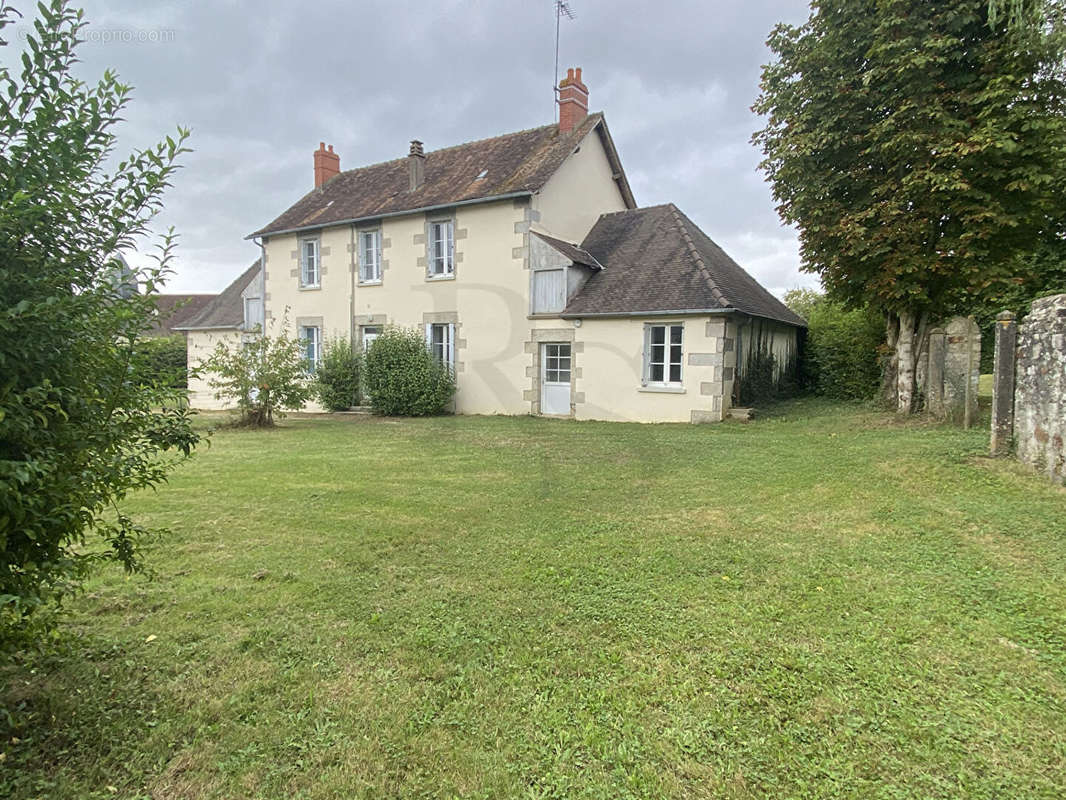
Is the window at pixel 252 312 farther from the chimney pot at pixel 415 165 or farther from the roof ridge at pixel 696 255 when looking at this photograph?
the roof ridge at pixel 696 255

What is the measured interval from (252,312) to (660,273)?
1405 cm

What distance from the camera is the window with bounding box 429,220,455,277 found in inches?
591

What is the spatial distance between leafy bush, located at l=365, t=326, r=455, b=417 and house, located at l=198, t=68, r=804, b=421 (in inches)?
26.5

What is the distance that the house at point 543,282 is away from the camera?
487 inches

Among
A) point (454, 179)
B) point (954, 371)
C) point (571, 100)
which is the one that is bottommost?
point (954, 371)

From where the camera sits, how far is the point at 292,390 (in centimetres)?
1321

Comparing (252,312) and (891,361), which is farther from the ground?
(252,312)

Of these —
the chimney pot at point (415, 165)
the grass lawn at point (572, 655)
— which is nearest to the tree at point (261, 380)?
the chimney pot at point (415, 165)

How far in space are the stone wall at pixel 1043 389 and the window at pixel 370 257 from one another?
14314mm

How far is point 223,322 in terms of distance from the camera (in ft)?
68.5

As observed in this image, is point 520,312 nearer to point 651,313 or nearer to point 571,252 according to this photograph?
point 571,252

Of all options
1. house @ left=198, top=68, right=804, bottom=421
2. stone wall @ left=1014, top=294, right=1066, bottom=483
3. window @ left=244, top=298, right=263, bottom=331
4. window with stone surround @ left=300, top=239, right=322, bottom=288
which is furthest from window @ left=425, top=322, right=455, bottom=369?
stone wall @ left=1014, top=294, right=1066, bottom=483

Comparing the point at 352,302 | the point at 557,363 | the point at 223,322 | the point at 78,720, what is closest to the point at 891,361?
the point at 557,363

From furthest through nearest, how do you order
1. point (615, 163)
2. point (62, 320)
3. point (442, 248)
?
1. point (615, 163)
2. point (442, 248)
3. point (62, 320)
